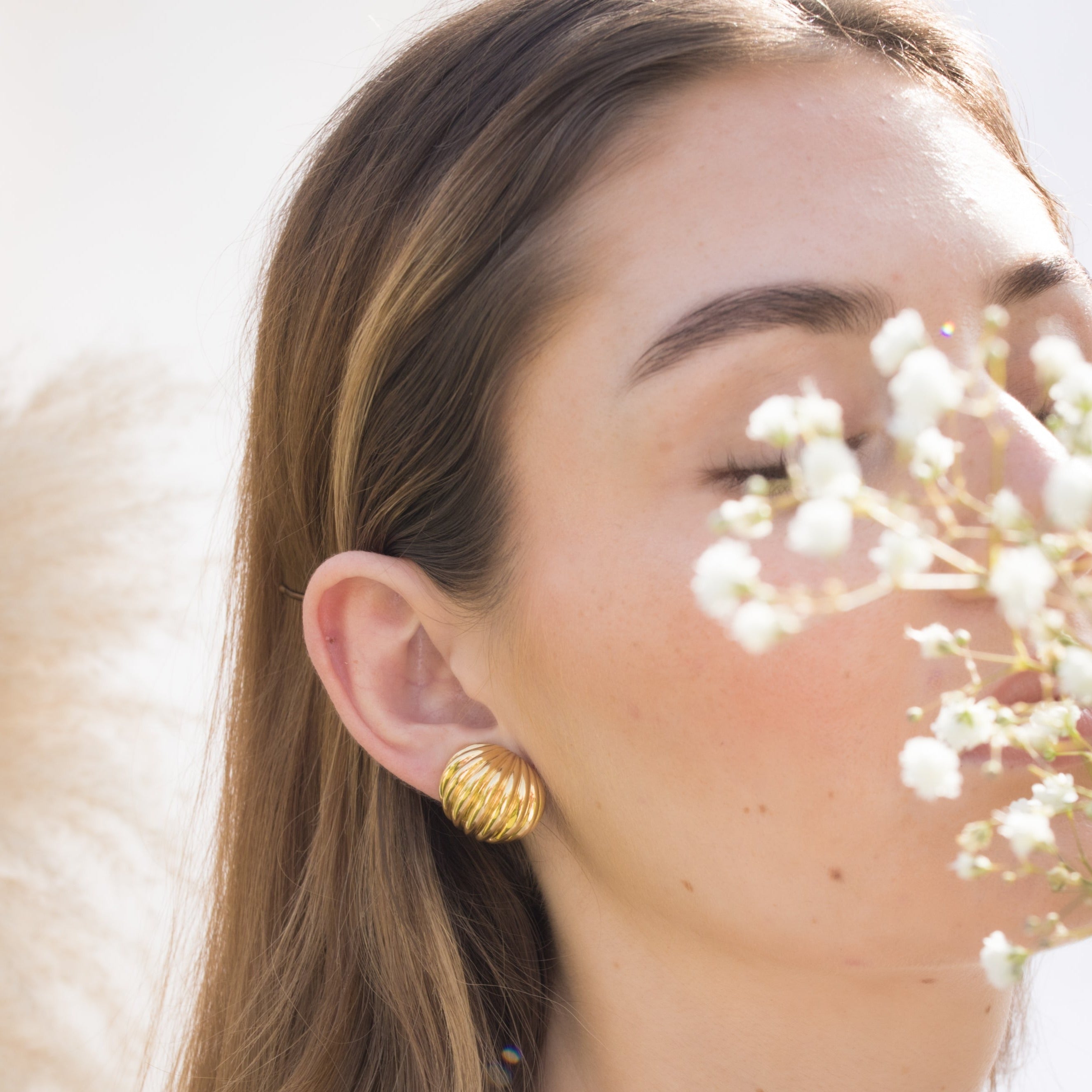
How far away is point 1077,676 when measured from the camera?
398 mm

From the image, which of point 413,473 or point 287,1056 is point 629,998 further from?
point 413,473

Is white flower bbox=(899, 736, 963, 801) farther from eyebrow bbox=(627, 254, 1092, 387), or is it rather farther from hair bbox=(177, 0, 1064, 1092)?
hair bbox=(177, 0, 1064, 1092)

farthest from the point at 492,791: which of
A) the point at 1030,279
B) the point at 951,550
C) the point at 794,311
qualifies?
the point at 951,550

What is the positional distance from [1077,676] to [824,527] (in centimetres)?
11

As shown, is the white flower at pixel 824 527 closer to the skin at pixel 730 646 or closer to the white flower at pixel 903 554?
the white flower at pixel 903 554

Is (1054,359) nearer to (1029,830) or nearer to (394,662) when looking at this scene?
(1029,830)

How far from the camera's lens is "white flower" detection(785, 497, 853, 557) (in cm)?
36

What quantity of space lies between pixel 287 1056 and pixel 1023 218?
1132mm

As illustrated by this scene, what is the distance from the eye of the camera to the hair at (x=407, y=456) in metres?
1.08

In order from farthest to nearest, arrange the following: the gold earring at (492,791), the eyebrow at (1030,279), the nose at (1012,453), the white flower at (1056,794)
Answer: the gold earring at (492,791)
the eyebrow at (1030,279)
the nose at (1012,453)
the white flower at (1056,794)

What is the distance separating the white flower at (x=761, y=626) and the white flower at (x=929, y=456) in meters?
0.06

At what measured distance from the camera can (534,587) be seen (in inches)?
40.5

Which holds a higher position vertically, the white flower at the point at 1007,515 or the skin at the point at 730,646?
the white flower at the point at 1007,515

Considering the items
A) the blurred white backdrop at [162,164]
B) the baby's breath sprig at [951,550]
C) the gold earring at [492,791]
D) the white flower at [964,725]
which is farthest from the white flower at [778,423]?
the blurred white backdrop at [162,164]
